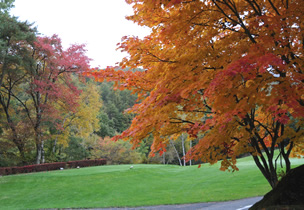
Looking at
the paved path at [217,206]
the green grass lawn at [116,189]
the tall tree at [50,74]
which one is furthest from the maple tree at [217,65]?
the tall tree at [50,74]

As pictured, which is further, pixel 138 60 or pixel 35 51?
pixel 35 51

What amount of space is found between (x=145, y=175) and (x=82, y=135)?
12.9 metres

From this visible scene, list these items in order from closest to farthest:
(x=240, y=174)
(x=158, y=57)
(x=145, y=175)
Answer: (x=158, y=57), (x=240, y=174), (x=145, y=175)

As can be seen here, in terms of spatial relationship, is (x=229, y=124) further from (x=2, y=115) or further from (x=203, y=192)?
(x=2, y=115)

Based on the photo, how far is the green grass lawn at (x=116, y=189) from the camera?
952 cm

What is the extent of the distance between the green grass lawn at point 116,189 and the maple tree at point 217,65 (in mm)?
6436

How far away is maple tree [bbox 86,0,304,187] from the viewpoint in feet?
7.61

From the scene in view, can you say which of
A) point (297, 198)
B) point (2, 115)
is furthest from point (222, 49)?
point (2, 115)

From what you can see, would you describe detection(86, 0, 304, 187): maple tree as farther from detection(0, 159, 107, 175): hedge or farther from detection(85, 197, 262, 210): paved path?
detection(0, 159, 107, 175): hedge

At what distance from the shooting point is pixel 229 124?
9.98 ft

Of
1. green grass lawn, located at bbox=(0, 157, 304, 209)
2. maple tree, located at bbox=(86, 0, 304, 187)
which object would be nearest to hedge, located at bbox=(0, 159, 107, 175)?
green grass lawn, located at bbox=(0, 157, 304, 209)

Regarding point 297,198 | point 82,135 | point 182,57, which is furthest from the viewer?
point 82,135

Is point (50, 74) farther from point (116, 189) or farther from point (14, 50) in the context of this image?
point (116, 189)

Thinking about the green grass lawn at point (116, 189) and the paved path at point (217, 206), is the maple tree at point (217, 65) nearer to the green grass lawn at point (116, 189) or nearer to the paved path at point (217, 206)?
the paved path at point (217, 206)
